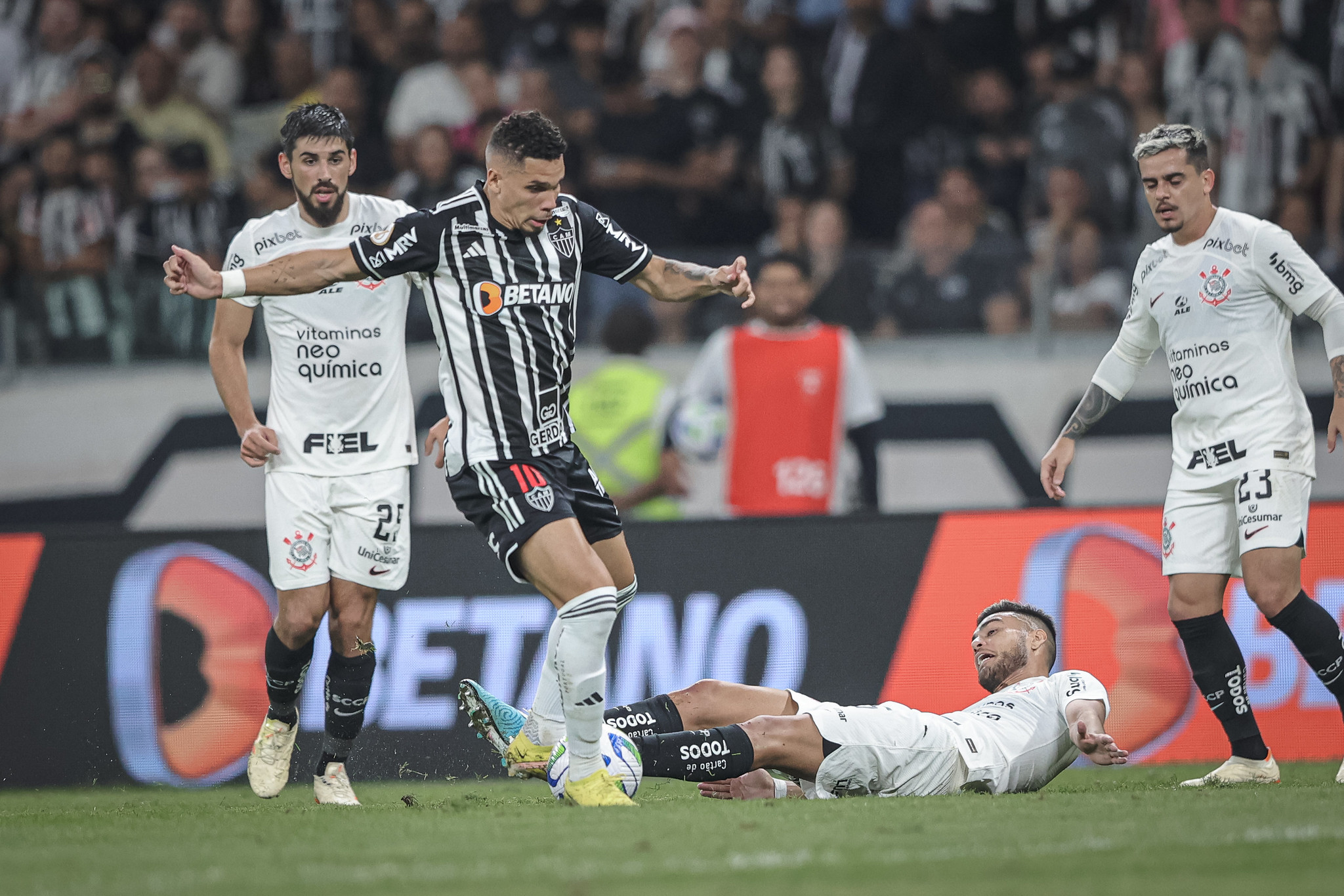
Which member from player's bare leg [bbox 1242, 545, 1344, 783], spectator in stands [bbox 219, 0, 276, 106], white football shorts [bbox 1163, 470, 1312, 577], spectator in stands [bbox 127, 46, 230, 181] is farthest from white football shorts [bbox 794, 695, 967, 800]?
spectator in stands [bbox 219, 0, 276, 106]

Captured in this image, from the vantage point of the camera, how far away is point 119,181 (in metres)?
12.7

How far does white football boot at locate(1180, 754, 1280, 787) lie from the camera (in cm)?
632

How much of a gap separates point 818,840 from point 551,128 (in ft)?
8.93

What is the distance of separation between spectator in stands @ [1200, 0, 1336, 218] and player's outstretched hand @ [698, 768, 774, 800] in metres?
6.87

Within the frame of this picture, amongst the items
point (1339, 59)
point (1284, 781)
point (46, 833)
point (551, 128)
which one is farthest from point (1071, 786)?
point (1339, 59)

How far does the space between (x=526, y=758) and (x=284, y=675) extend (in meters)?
1.17

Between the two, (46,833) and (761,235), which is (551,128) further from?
(761,235)

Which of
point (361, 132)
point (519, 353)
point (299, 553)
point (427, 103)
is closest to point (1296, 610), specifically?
point (519, 353)

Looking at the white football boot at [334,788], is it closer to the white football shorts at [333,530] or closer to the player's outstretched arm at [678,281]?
the white football shorts at [333,530]

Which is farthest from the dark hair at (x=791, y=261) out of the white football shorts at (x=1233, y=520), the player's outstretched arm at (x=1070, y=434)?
the white football shorts at (x=1233, y=520)

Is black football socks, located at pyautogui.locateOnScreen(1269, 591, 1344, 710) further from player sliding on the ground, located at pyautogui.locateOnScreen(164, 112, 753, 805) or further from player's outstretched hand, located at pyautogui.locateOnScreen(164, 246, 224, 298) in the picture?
player's outstretched hand, located at pyautogui.locateOnScreen(164, 246, 224, 298)

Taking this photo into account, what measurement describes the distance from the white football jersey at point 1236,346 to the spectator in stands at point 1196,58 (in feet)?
17.8

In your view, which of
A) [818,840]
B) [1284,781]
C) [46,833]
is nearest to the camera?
[818,840]

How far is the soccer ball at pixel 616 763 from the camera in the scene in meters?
5.73
